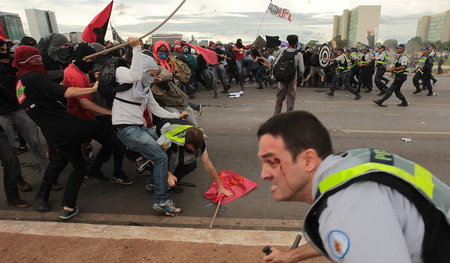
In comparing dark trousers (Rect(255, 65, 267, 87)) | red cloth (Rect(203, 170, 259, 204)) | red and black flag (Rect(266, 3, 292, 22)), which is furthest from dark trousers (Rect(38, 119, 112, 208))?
red and black flag (Rect(266, 3, 292, 22))

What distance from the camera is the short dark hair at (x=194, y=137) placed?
11.4 ft

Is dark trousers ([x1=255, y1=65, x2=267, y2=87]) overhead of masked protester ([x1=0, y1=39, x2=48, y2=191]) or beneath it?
beneath

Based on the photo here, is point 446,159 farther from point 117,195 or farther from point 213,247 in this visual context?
point 117,195

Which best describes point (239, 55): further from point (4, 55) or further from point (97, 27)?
point (4, 55)

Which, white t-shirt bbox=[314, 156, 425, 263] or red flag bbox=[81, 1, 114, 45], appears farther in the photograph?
red flag bbox=[81, 1, 114, 45]

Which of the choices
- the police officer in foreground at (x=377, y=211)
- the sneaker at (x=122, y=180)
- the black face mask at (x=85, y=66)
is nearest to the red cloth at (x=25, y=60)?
the black face mask at (x=85, y=66)

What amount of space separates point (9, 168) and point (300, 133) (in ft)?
12.6

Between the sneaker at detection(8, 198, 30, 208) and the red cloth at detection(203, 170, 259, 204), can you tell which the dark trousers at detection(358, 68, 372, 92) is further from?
the sneaker at detection(8, 198, 30, 208)

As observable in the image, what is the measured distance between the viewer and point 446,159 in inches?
194

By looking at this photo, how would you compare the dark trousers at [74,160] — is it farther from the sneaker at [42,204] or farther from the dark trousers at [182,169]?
the dark trousers at [182,169]

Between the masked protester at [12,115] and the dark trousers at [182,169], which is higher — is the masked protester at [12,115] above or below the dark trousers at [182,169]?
above

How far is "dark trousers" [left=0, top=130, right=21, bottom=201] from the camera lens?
3711mm

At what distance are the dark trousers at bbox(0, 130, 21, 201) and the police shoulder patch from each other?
3.97 meters

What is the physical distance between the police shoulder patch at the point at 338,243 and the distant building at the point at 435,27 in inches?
4260
